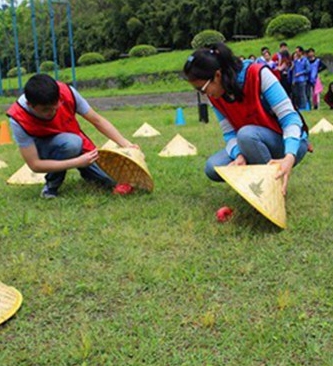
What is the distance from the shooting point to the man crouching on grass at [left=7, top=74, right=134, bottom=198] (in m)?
3.49

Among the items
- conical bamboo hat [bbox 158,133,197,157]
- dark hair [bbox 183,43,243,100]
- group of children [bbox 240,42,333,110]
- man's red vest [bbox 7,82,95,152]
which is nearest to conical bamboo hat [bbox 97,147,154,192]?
man's red vest [bbox 7,82,95,152]

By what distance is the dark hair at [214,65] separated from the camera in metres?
2.74

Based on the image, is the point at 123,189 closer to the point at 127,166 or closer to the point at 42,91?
the point at 127,166

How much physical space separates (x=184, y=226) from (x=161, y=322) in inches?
41.7

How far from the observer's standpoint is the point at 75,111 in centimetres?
379

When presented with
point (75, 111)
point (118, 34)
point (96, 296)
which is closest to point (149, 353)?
point (96, 296)

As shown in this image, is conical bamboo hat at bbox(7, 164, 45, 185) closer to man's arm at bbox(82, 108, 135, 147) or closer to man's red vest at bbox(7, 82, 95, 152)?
man's red vest at bbox(7, 82, 95, 152)

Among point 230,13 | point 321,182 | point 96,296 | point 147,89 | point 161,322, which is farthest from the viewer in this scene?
point 230,13

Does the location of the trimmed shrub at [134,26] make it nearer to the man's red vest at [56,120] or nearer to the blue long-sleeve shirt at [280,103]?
the man's red vest at [56,120]

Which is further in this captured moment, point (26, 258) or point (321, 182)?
point (321, 182)

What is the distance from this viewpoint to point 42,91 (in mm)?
3113

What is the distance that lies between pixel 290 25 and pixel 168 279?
2044 centimetres

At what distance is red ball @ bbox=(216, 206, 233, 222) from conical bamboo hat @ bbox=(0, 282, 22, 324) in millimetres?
1252

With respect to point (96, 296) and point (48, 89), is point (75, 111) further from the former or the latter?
point (96, 296)
